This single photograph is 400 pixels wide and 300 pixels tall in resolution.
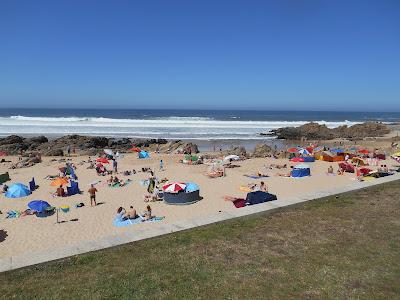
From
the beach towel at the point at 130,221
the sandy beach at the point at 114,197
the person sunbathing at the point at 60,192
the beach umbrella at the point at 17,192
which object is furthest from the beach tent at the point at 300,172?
the beach umbrella at the point at 17,192

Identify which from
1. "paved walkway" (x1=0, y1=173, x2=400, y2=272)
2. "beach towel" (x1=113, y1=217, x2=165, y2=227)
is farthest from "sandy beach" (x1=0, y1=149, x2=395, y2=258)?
"paved walkway" (x1=0, y1=173, x2=400, y2=272)

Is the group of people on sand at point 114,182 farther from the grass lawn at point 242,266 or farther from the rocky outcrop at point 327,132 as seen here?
the rocky outcrop at point 327,132

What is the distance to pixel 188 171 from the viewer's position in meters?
23.5

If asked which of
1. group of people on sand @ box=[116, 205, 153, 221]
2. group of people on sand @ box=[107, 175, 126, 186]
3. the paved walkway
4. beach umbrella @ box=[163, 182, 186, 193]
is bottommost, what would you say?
group of people on sand @ box=[107, 175, 126, 186]

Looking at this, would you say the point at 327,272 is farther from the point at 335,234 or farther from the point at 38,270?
the point at 38,270

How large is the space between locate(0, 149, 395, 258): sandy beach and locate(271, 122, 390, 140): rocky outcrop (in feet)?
80.5

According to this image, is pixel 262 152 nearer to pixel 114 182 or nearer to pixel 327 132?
pixel 114 182

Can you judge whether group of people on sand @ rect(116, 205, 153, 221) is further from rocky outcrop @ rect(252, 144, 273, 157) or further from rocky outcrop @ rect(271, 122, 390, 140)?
rocky outcrop @ rect(271, 122, 390, 140)

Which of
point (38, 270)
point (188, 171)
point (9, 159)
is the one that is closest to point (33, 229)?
point (38, 270)

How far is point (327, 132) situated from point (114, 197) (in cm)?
4458

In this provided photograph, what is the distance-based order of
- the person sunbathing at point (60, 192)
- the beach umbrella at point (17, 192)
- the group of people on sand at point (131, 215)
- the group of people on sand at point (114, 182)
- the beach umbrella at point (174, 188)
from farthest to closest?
the group of people on sand at point (114, 182)
the person sunbathing at point (60, 192)
the beach umbrella at point (17, 192)
the beach umbrella at point (174, 188)
the group of people on sand at point (131, 215)

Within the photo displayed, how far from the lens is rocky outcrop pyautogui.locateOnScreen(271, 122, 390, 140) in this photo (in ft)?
169

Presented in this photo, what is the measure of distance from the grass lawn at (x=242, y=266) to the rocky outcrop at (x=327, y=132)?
147ft

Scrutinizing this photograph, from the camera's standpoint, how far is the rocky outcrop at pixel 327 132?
51625 mm
